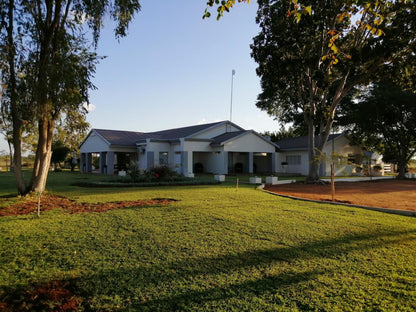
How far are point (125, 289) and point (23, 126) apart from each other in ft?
31.9

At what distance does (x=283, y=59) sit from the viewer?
61.0ft

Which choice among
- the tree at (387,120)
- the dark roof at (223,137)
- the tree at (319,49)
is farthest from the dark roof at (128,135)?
the tree at (387,120)

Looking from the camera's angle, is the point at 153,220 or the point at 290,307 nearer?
the point at 290,307

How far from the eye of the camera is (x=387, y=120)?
27.8 m

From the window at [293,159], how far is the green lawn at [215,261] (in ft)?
79.0

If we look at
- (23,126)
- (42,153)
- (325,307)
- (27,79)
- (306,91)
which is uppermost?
(306,91)

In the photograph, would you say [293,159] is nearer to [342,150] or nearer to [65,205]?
[342,150]

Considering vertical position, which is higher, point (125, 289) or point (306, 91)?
point (306, 91)

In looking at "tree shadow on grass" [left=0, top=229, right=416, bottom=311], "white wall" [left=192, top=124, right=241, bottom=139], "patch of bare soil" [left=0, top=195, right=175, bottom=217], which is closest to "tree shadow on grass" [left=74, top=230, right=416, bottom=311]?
"tree shadow on grass" [left=0, top=229, right=416, bottom=311]

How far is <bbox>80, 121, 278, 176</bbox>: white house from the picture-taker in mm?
27688

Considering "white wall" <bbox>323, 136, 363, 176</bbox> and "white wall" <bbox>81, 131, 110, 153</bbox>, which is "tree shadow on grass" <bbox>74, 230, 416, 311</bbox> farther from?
"white wall" <bbox>323, 136, 363, 176</bbox>

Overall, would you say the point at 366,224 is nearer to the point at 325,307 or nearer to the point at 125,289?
the point at 325,307

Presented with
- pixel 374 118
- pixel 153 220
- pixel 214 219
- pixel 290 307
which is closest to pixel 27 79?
pixel 153 220

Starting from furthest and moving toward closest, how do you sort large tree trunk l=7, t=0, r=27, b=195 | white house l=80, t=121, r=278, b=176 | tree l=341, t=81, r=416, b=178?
1. white house l=80, t=121, r=278, b=176
2. tree l=341, t=81, r=416, b=178
3. large tree trunk l=7, t=0, r=27, b=195
